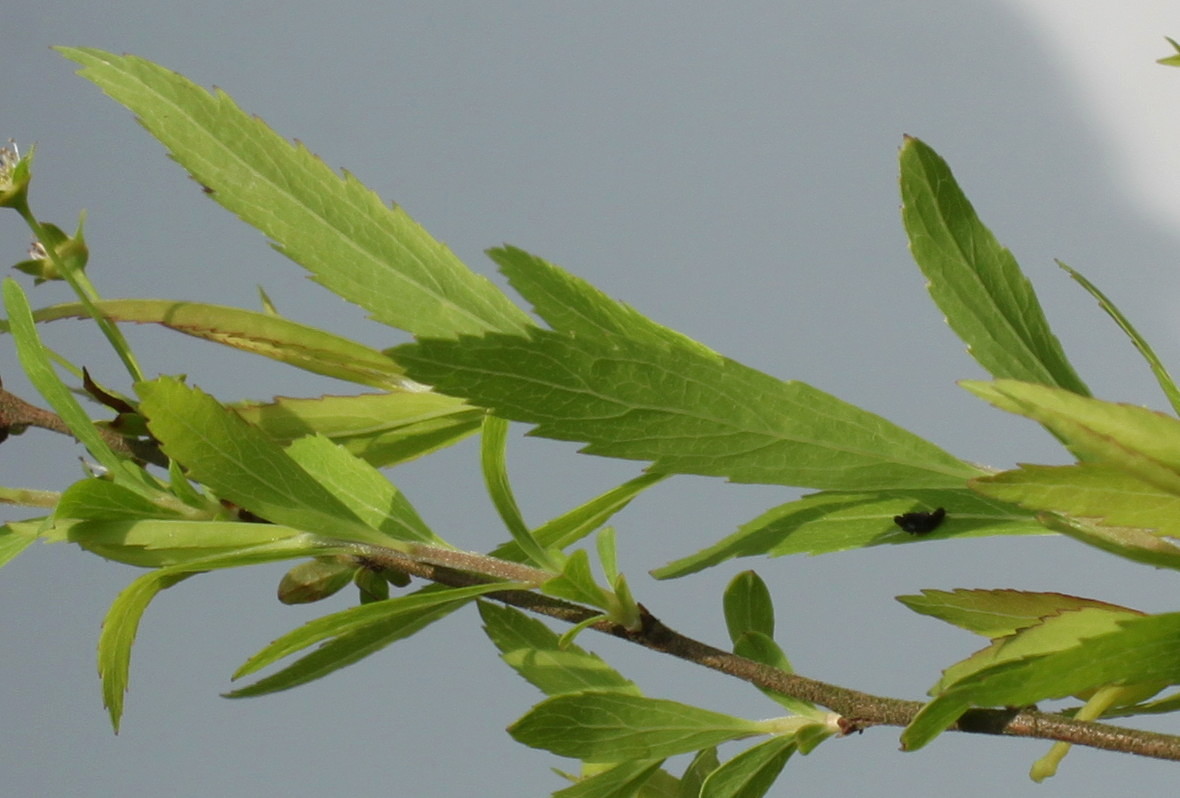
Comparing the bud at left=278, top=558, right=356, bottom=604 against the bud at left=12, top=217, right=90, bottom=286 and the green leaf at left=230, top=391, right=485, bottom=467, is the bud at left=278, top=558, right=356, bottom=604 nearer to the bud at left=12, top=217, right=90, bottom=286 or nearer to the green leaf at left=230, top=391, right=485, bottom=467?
the green leaf at left=230, top=391, right=485, bottom=467

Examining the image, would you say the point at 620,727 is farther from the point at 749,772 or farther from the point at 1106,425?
the point at 1106,425

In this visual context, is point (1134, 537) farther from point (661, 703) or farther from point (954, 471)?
point (661, 703)

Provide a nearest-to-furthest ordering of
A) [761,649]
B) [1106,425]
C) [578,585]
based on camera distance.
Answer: [1106,425] < [578,585] < [761,649]

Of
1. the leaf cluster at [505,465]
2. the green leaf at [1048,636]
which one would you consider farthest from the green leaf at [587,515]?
the green leaf at [1048,636]

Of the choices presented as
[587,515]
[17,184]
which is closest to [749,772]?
[587,515]

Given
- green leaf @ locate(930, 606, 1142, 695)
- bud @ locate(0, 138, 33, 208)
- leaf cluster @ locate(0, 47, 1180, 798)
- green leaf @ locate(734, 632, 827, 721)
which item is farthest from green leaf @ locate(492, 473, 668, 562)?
bud @ locate(0, 138, 33, 208)
